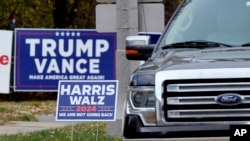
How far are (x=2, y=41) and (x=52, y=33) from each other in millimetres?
1890

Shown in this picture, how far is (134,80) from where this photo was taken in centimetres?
703

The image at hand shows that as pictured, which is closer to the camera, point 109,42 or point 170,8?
point 109,42

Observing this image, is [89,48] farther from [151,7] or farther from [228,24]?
[228,24]

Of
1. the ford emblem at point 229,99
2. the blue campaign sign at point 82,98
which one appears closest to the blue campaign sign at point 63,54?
the blue campaign sign at point 82,98

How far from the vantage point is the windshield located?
323 inches

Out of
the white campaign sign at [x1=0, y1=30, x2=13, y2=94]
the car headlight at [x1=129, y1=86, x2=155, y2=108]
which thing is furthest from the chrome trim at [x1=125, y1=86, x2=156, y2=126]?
the white campaign sign at [x1=0, y1=30, x2=13, y2=94]

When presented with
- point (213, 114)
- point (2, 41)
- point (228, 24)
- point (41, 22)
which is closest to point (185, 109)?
point (213, 114)

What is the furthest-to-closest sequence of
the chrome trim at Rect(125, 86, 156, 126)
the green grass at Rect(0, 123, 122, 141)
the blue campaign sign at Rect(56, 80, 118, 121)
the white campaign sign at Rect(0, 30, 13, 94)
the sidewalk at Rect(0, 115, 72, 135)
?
the white campaign sign at Rect(0, 30, 13, 94)
the sidewalk at Rect(0, 115, 72, 135)
the green grass at Rect(0, 123, 122, 141)
the blue campaign sign at Rect(56, 80, 118, 121)
the chrome trim at Rect(125, 86, 156, 126)

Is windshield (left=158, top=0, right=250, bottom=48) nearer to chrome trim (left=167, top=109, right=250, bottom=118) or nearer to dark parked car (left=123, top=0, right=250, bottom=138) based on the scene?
dark parked car (left=123, top=0, right=250, bottom=138)

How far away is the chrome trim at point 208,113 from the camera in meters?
6.65

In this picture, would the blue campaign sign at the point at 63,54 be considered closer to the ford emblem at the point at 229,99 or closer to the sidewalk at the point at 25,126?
the sidewalk at the point at 25,126

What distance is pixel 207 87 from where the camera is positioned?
263 inches

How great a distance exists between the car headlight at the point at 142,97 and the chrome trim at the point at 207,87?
17cm

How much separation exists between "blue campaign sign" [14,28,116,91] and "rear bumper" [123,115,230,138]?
40.3 ft
